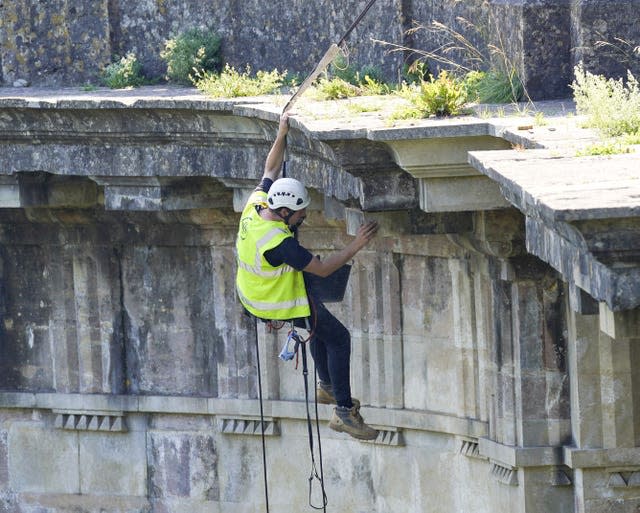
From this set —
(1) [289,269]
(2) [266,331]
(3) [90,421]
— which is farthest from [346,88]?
(3) [90,421]

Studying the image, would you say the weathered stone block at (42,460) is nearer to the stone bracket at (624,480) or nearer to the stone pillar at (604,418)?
the stone pillar at (604,418)

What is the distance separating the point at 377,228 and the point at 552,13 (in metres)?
1.86

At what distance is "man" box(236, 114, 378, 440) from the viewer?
10859mm

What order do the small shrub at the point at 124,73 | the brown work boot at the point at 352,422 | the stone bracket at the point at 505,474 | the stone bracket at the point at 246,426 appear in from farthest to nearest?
the small shrub at the point at 124,73 < the stone bracket at the point at 246,426 < the stone bracket at the point at 505,474 < the brown work boot at the point at 352,422

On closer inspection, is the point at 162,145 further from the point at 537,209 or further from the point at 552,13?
the point at 537,209

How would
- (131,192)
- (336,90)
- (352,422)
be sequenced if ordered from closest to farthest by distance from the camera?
1. (352,422)
2. (336,90)
3. (131,192)

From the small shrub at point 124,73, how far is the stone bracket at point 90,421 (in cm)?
272

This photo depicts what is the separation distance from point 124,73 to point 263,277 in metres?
4.58

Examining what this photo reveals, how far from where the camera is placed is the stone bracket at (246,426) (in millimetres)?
14883

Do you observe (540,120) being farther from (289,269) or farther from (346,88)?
(346,88)

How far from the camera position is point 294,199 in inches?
426

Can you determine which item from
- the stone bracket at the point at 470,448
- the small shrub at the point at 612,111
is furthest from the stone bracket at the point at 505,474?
the small shrub at the point at 612,111

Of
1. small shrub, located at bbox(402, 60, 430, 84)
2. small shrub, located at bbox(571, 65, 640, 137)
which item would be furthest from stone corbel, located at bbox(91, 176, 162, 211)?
small shrub, located at bbox(571, 65, 640, 137)

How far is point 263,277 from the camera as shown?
36.8 feet
